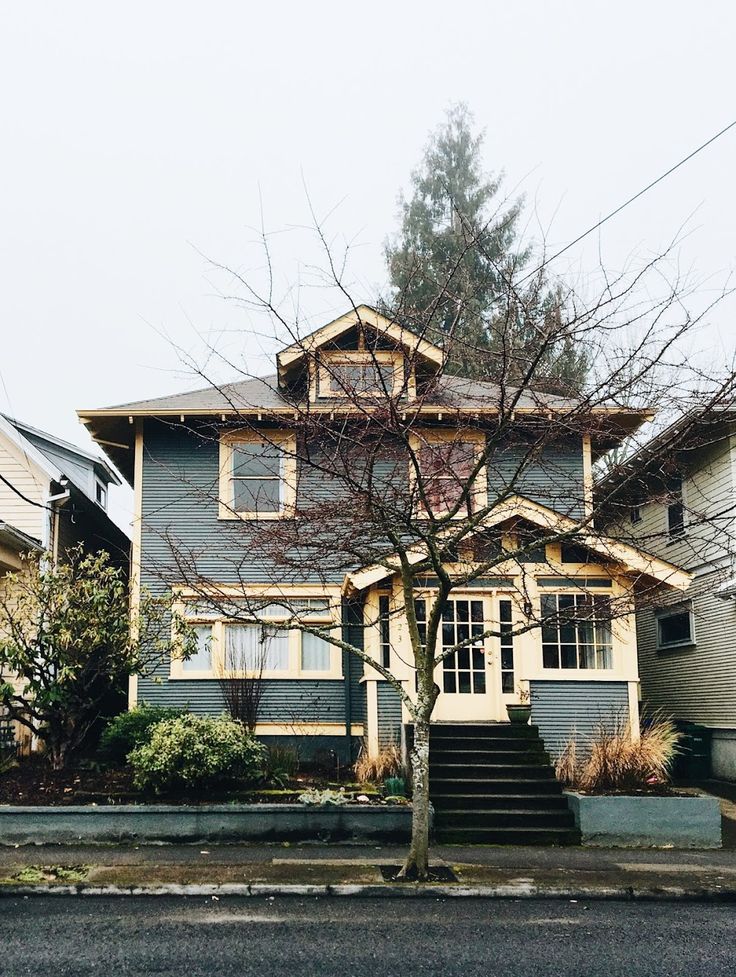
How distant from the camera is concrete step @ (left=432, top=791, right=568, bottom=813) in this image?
11945 millimetres

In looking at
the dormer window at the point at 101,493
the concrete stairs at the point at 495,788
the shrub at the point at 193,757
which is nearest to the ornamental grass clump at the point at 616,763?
the concrete stairs at the point at 495,788

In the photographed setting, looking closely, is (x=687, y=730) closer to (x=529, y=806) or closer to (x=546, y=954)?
(x=529, y=806)

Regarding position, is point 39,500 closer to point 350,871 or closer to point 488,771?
point 488,771

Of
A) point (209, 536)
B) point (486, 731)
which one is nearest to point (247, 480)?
point (209, 536)

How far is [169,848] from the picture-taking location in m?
10.7

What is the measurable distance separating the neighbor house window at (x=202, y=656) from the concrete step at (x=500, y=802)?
4.94m

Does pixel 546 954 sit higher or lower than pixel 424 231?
lower

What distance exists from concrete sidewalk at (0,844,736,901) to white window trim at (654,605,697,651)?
23.3 ft

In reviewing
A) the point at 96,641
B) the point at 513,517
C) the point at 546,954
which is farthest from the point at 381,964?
the point at 513,517

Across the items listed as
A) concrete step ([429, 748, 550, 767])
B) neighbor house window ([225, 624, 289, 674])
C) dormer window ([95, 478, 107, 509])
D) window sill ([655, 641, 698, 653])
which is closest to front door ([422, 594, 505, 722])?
concrete step ([429, 748, 550, 767])

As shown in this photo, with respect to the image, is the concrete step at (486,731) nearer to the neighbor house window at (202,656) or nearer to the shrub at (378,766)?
the shrub at (378,766)

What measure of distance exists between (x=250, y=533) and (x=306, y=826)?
3.46m

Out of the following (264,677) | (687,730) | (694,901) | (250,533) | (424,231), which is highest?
(424,231)

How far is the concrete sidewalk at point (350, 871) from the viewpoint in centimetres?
887
